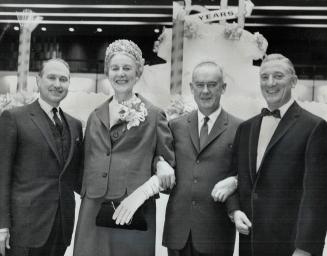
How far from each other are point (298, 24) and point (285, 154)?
851mm

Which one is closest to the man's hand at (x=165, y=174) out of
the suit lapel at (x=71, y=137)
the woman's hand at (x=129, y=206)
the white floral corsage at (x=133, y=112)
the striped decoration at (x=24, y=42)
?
the woman's hand at (x=129, y=206)

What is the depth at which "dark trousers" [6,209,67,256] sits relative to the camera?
209 cm

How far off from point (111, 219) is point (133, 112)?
1.67 feet

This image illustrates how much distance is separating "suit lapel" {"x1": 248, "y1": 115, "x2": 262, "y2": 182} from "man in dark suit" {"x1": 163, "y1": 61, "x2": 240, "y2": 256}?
9 cm

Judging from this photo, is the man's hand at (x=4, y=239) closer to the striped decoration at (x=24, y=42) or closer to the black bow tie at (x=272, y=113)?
the striped decoration at (x=24, y=42)

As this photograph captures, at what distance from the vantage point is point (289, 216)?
1.99 metres

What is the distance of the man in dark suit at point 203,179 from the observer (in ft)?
6.76

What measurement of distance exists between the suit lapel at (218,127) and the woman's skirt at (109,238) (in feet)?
1.33

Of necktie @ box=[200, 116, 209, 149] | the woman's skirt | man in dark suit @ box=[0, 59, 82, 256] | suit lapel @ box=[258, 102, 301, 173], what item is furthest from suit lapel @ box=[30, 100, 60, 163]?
suit lapel @ box=[258, 102, 301, 173]

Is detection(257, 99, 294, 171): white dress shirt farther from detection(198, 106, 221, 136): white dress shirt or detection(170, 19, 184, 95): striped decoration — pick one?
detection(170, 19, 184, 95): striped decoration

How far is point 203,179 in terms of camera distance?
2076mm

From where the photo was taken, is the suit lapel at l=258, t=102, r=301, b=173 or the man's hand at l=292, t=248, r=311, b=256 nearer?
Result: the man's hand at l=292, t=248, r=311, b=256

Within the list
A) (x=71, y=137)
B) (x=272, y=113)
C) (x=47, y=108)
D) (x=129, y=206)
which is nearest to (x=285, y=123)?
(x=272, y=113)

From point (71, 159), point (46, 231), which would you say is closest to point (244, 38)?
point (71, 159)
